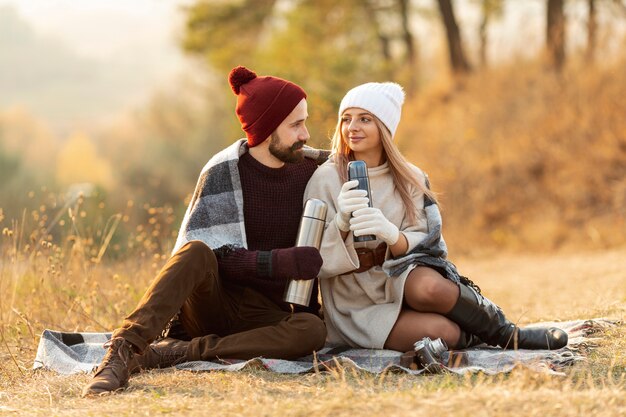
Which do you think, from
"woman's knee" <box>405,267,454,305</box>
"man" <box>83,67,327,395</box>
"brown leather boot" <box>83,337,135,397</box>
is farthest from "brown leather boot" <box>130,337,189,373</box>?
"woman's knee" <box>405,267,454,305</box>

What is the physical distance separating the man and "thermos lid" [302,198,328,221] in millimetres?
172

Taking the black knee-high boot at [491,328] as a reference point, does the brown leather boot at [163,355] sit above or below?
below

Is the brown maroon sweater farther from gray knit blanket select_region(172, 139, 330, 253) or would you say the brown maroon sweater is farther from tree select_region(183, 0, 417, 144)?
tree select_region(183, 0, 417, 144)

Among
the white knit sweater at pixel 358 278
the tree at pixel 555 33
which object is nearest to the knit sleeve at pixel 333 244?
the white knit sweater at pixel 358 278

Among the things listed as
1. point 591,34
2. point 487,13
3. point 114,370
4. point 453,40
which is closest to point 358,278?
point 114,370

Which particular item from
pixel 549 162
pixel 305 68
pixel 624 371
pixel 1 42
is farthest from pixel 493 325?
pixel 1 42

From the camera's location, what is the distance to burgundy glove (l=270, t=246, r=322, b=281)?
4.38m

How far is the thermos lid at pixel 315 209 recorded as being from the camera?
449cm

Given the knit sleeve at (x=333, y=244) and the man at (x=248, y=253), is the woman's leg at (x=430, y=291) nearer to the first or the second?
the knit sleeve at (x=333, y=244)

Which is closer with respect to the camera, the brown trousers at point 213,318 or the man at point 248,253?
the brown trousers at point 213,318

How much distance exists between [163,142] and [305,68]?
303cm

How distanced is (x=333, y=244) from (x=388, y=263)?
279 millimetres

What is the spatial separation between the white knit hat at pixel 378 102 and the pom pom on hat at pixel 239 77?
495 millimetres

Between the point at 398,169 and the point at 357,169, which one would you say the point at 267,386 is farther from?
the point at 398,169
